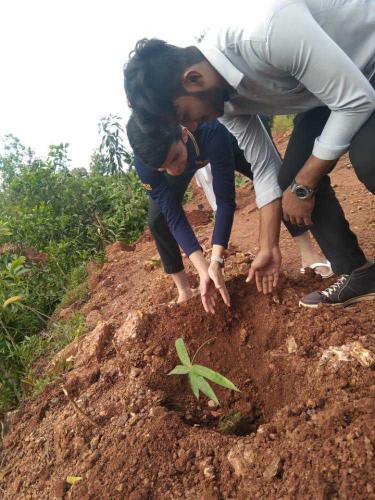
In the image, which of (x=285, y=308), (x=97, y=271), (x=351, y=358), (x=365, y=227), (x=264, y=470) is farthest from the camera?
(x=97, y=271)

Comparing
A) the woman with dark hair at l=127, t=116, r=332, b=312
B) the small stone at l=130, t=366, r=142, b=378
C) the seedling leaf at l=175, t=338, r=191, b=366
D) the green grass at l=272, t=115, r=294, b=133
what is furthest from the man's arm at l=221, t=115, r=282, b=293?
the green grass at l=272, t=115, r=294, b=133

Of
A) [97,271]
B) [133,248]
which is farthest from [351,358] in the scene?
[133,248]

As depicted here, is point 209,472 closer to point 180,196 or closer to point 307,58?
point 307,58

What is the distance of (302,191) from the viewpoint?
155 centimetres

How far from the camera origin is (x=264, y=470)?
1125 mm

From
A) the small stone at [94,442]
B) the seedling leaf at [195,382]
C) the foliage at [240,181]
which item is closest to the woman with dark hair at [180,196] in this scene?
the seedling leaf at [195,382]

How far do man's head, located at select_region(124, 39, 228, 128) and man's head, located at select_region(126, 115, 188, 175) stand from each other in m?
0.08

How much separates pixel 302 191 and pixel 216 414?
92cm

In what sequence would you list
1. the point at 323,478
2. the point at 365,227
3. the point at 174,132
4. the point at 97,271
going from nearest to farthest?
the point at 323,478, the point at 174,132, the point at 365,227, the point at 97,271

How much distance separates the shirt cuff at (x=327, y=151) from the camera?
139 cm

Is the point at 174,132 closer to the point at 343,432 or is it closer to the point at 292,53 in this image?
the point at 292,53

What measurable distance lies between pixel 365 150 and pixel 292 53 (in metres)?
0.42

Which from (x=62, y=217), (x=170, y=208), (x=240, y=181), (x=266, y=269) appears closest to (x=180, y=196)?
(x=170, y=208)

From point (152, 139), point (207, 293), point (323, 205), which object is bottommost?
point (207, 293)
